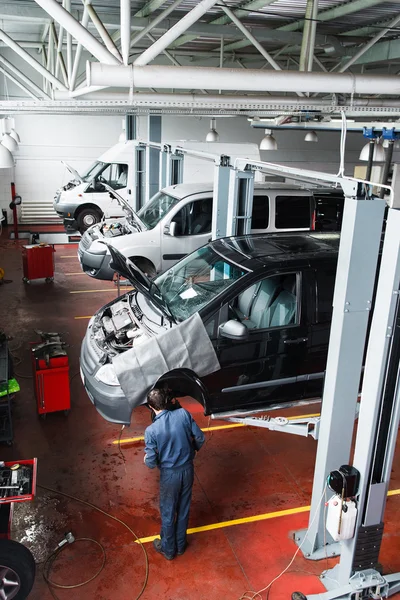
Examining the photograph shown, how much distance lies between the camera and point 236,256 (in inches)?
235

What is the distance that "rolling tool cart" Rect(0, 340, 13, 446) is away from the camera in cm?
530

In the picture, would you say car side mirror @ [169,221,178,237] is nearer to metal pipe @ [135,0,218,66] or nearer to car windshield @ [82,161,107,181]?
metal pipe @ [135,0,218,66]

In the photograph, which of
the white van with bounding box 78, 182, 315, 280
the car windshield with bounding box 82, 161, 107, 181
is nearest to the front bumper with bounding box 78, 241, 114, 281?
the white van with bounding box 78, 182, 315, 280

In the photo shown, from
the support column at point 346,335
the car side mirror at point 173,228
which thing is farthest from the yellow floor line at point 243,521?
the car side mirror at point 173,228

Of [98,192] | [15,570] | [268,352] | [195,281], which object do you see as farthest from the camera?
[98,192]

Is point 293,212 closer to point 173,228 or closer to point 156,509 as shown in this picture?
point 173,228

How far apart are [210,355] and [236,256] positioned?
4.26ft

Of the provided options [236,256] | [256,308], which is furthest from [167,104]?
[256,308]

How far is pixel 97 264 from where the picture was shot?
34.3ft

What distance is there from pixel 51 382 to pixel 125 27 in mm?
3804

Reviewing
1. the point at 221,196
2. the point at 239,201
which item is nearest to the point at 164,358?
the point at 239,201

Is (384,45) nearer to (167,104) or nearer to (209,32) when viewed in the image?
(209,32)

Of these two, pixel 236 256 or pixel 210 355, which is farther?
pixel 236 256

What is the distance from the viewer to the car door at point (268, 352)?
535cm
